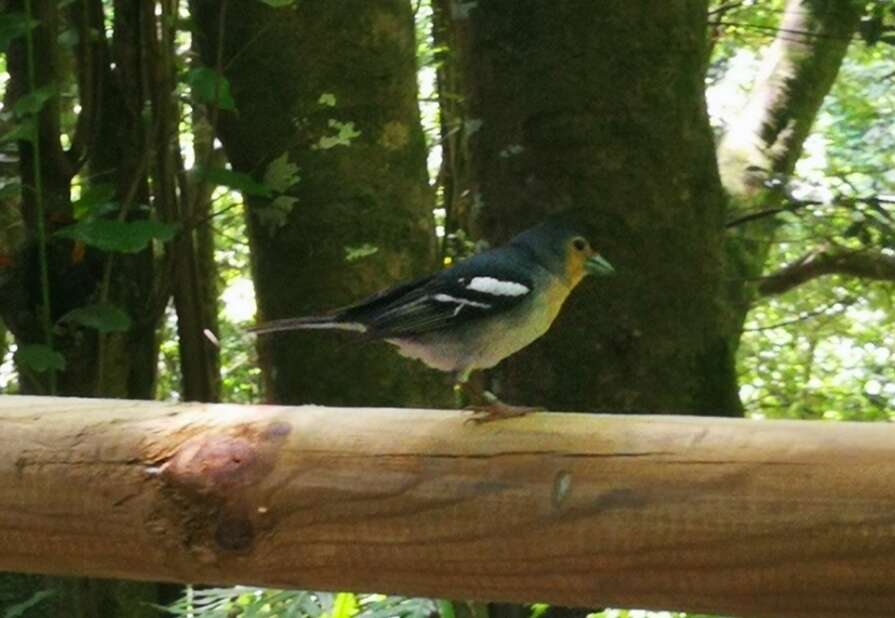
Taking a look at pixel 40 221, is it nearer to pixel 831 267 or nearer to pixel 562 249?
pixel 562 249

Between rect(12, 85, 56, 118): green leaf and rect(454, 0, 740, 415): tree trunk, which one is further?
rect(454, 0, 740, 415): tree trunk

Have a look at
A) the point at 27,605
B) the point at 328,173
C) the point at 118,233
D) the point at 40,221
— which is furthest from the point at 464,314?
the point at 27,605

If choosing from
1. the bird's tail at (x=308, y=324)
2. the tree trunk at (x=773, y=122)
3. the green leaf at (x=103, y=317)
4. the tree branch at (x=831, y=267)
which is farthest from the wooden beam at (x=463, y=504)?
the tree branch at (x=831, y=267)

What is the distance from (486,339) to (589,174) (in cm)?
86

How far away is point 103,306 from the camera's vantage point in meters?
2.95

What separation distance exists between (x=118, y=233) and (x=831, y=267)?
2486 mm

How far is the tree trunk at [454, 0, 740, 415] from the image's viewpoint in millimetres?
2840

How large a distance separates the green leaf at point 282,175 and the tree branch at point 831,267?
5.77 feet

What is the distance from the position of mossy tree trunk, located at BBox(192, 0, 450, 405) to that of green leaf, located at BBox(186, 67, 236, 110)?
7.5 inches

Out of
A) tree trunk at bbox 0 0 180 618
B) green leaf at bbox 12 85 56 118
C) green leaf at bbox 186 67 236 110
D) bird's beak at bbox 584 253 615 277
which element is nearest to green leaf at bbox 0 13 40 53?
green leaf at bbox 12 85 56 118

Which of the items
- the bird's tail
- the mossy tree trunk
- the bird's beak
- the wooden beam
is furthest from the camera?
the mossy tree trunk

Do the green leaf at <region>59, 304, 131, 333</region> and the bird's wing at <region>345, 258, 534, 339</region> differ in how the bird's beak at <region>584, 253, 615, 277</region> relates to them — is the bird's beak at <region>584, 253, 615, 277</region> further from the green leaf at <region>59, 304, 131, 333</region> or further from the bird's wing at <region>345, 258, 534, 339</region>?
the green leaf at <region>59, 304, 131, 333</region>

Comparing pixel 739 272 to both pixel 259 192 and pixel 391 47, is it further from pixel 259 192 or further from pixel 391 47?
pixel 259 192

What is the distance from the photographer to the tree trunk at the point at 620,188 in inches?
112
